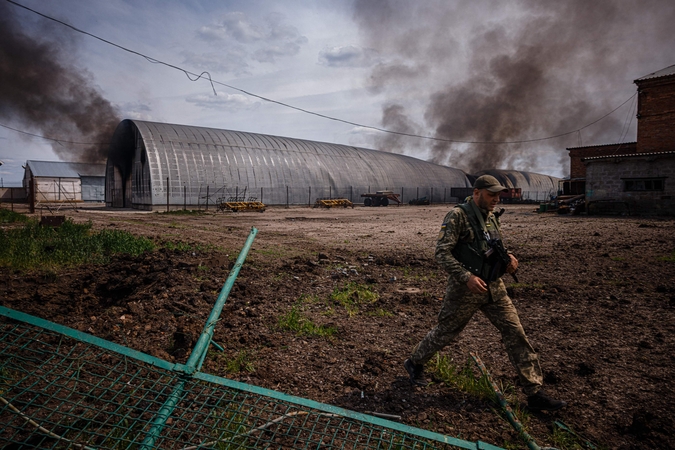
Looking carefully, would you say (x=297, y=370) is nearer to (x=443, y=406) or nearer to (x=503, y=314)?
(x=443, y=406)

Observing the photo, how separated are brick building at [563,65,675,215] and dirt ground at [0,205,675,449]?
13717 millimetres

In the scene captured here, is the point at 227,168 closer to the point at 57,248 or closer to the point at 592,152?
the point at 57,248

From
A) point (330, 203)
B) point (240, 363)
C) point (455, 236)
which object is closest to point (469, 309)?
point (455, 236)

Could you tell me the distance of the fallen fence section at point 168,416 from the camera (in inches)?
79.7

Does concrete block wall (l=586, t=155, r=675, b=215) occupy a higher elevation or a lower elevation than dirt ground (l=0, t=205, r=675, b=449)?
higher

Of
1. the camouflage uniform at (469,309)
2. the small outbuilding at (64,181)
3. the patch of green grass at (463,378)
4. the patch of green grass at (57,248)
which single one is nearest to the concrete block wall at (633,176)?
the patch of green grass at (463,378)

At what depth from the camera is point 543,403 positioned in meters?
2.94

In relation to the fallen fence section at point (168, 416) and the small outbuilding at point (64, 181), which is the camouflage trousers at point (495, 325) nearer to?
the fallen fence section at point (168, 416)

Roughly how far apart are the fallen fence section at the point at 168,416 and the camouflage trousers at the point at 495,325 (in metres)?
0.80

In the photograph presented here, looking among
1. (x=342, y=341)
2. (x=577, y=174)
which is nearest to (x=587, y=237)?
(x=342, y=341)

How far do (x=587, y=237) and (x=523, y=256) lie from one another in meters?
4.25

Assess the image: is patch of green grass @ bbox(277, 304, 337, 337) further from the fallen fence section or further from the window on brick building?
the window on brick building

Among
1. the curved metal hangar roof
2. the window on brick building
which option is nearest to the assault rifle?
the window on brick building

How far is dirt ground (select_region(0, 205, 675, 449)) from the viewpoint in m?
3.04
